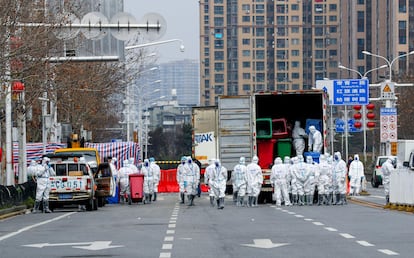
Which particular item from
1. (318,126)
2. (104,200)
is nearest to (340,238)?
(318,126)

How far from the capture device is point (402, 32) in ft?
325

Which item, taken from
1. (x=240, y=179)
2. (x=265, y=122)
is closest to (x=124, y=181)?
(x=265, y=122)

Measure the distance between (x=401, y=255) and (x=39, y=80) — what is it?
23117 millimetres

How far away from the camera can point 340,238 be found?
62.8ft

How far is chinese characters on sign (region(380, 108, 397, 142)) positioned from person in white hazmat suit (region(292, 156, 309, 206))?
9.85 meters

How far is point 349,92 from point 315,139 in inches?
583

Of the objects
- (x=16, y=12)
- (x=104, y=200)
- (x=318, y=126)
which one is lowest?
(x=104, y=200)

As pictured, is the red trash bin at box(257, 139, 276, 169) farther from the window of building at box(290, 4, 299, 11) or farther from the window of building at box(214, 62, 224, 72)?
the window of building at box(290, 4, 299, 11)

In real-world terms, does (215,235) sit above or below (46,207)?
above

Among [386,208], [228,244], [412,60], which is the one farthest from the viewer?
[412,60]

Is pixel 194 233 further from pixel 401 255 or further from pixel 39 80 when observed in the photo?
pixel 39 80

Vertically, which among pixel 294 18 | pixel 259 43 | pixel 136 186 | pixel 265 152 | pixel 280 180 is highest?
pixel 294 18

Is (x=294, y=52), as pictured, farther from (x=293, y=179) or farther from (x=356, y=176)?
(x=293, y=179)

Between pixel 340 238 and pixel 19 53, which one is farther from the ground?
pixel 19 53
